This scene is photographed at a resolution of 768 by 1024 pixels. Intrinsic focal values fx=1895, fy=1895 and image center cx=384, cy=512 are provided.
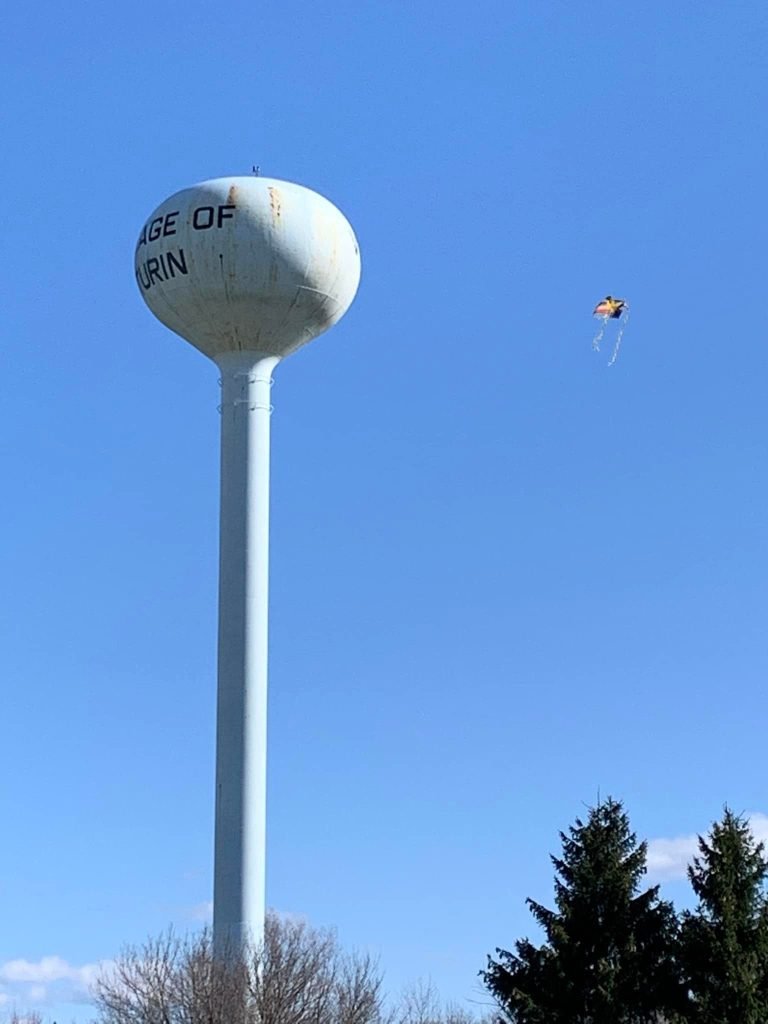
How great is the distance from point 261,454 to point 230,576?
131 inches

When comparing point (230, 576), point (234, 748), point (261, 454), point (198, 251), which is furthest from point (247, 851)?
point (198, 251)

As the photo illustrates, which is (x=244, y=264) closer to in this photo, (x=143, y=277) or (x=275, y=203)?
(x=275, y=203)

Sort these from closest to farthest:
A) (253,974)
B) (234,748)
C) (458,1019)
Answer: (253,974) → (234,748) → (458,1019)

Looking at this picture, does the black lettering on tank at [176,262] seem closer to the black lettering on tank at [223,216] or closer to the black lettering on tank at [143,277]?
the black lettering on tank at [143,277]

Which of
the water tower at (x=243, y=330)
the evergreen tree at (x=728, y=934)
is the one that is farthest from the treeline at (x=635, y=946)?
the water tower at (x=243, y=330)

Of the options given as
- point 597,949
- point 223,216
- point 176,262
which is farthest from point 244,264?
point 597,949

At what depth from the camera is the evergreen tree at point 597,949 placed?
3903 cm

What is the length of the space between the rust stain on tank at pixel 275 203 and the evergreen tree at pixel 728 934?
701 inches

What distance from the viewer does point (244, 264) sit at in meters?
45.8

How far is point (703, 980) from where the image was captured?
39.2 meters

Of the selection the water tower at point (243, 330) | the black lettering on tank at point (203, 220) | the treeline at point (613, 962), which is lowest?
the treeline at point (613, 962)

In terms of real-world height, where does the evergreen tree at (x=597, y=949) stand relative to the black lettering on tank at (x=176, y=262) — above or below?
below

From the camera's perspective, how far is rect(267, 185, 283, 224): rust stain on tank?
151 ft

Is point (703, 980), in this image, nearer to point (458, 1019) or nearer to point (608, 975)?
point (608, 975)
